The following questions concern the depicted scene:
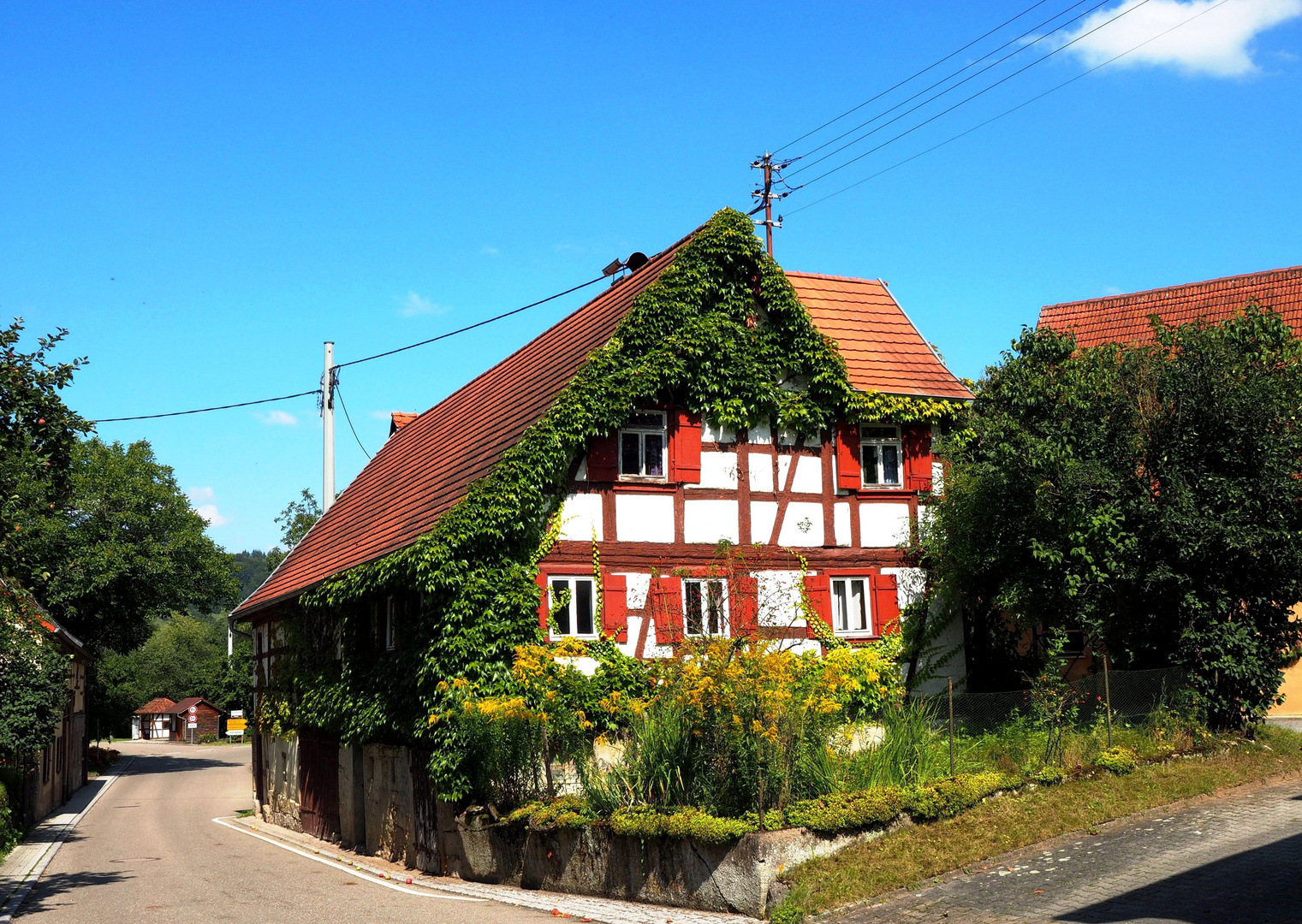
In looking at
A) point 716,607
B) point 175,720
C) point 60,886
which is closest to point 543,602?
point 716,607

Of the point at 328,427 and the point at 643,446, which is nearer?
the point at 643,446

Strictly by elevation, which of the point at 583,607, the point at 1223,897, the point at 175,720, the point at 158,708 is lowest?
the point at 175,720

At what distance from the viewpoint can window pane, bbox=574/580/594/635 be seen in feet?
61.2

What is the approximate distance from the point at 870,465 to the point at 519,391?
21.3 ft

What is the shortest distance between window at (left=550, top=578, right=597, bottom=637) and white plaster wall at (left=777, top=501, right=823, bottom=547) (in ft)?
11.5

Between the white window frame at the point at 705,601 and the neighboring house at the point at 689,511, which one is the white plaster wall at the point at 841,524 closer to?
the neighboring house at the point at 689,511

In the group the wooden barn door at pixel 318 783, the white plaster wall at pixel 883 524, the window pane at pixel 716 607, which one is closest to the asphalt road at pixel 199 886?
the wooden barn door at pixel 318 783

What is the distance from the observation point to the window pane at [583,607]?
18.7 metres

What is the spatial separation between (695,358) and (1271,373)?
27.8 ft

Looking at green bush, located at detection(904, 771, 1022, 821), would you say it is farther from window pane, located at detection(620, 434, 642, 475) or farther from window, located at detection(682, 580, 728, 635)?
window pane, located at detection(620, 434, 642, 475)

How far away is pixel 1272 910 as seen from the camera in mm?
10531

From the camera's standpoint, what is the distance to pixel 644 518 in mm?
19391

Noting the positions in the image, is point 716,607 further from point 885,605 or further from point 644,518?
point 885,605

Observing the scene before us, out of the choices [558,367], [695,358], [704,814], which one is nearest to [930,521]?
[695,358]
